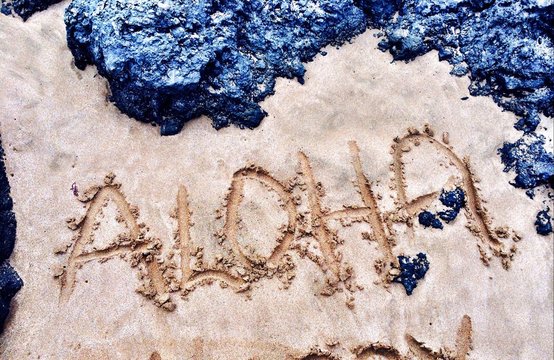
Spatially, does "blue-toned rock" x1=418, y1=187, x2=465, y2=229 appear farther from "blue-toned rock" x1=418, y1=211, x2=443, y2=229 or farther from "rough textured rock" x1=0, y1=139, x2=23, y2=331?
"rough textured rock" x1=0, y1=139, x2=23, y2=331

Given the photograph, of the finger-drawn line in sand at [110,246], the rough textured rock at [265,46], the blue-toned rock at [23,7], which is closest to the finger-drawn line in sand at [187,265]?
the finger-drawn line in sand at [110,246]

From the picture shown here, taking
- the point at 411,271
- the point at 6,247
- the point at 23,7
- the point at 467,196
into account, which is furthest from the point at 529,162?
the point at 23,7

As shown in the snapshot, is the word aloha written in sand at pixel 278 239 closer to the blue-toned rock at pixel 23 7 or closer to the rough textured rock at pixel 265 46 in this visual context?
the rough textured rock at pixel 265 46

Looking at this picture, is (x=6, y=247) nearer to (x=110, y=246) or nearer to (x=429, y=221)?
(x=110, y=246)

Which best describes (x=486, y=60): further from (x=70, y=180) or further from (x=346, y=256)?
(x=70, y=180)

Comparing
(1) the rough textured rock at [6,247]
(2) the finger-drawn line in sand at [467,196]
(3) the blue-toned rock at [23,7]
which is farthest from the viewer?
(3) the blue-toned rock at [23,7]

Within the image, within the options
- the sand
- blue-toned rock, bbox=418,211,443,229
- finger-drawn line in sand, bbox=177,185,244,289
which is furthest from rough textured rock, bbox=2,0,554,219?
blue-toned rock, bbox=418,211,443,229
